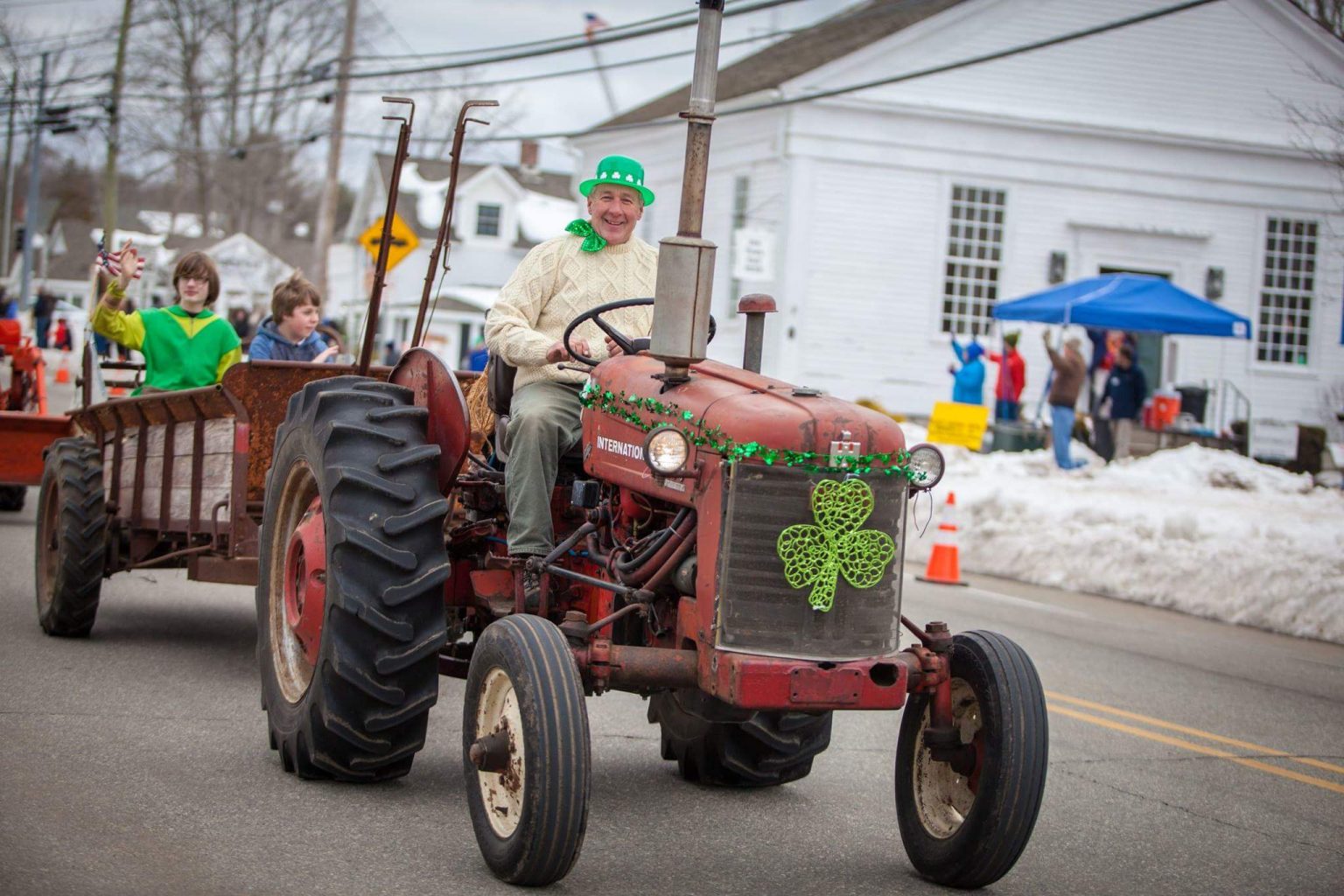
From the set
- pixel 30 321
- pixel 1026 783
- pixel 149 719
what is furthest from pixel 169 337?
pixel 30 321

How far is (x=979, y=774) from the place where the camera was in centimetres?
510

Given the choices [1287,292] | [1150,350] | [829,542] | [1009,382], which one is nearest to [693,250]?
[829,542]

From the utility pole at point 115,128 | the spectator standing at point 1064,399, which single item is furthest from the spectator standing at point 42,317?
the spectator standing at point 1064,399

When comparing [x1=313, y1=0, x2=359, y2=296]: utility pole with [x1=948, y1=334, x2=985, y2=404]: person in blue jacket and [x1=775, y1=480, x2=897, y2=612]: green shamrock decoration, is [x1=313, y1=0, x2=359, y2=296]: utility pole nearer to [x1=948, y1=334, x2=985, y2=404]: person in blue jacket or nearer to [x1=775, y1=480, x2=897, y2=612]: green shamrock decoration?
[x1=948, y1=334, x2=985, y2=404]: person in blue jacket

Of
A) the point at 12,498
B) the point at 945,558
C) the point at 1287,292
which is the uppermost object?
the point at 1287,292

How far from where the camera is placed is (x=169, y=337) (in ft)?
31.9

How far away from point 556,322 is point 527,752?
7.36 feet

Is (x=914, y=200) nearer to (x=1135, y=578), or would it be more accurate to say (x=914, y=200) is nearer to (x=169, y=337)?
(x=1135, y=578)

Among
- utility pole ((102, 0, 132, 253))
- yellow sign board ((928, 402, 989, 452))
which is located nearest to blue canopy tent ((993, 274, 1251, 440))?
yellow sign board ((928, 402, 989, 452))

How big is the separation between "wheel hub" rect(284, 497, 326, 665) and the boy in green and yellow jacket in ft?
11.1

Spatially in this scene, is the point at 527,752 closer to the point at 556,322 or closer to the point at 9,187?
the point at 556,322

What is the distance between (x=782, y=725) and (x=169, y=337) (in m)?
5.22

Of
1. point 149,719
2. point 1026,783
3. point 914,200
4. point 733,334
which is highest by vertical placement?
point 914,200

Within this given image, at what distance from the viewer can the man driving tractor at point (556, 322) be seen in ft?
19.2
